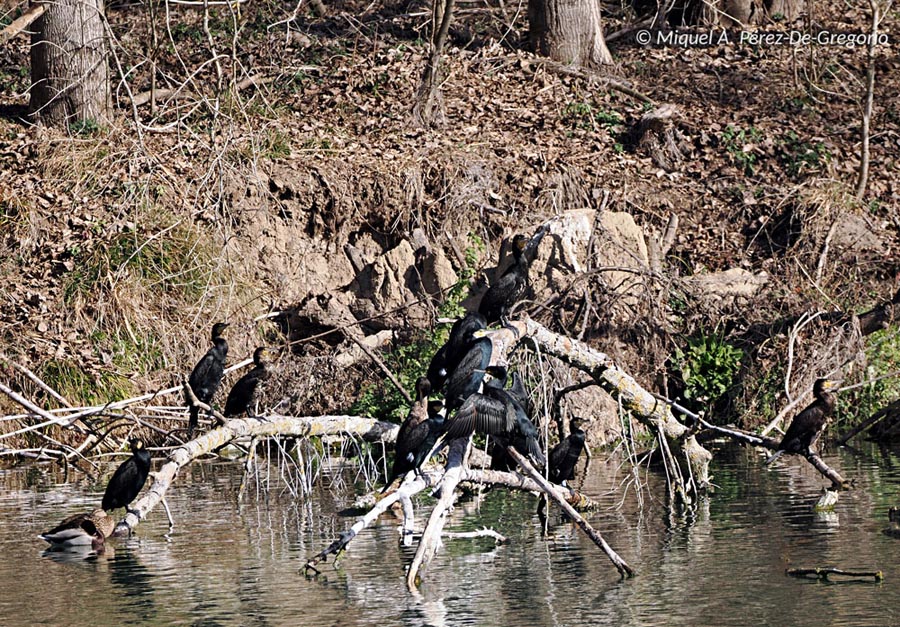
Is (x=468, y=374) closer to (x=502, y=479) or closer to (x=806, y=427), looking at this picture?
(x=502, y=479)

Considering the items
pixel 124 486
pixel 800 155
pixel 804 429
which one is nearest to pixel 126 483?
pixel 124 486

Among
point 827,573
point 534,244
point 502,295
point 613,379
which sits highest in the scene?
point 534,244

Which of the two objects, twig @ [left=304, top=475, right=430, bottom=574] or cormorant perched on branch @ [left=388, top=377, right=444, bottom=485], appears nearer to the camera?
twig @ [left=304, top=475, right=430, bottom=574]

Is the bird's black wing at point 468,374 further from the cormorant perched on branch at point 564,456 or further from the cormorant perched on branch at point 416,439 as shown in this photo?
the cormorant perched on branch at point 564,456

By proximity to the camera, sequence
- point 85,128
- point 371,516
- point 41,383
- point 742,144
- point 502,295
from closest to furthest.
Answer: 1. point 371,516
2. point 502,295
3. point 41,383
4. point 85,128
5. point 742,144

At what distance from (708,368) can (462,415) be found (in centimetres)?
861

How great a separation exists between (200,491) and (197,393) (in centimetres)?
136

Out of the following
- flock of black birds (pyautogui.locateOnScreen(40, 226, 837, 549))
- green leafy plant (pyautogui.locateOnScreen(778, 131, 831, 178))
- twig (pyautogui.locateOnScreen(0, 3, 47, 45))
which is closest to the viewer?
flock of black birds (pyautogui.locateOnScreen(40, 226, 837, 549))

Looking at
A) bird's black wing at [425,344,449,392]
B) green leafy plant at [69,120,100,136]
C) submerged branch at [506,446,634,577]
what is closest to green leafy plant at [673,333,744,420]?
bird's black wing at [425,344,449,392]

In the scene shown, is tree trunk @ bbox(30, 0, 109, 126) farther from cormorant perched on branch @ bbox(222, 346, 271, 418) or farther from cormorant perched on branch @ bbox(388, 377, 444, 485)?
cormorant perched on branch @ bbox(388, 377, 444, 485)

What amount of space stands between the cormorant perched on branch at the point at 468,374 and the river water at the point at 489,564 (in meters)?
1.21

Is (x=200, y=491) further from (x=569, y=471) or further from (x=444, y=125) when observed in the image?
(x=444, y=125)

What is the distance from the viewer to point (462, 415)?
7637 millimetres

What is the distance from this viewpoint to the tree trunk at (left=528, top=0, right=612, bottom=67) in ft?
70.7
